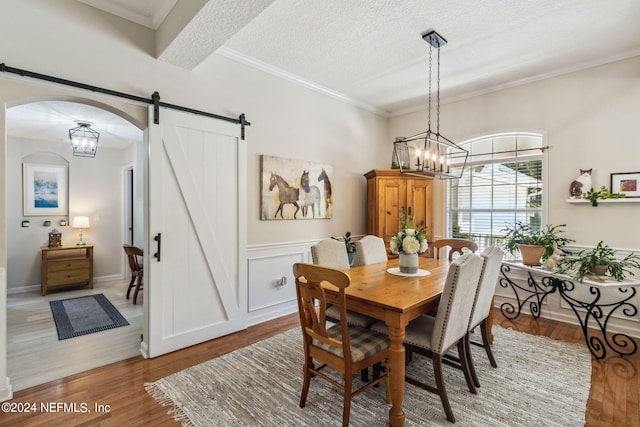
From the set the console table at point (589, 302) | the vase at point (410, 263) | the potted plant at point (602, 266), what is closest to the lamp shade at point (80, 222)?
the vase at point (410, 263)

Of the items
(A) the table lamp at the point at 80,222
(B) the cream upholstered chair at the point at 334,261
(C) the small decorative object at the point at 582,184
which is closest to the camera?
Result: (B) the cream upholstered chair at the point at 334,261

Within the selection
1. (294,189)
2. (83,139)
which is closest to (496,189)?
(294,189)

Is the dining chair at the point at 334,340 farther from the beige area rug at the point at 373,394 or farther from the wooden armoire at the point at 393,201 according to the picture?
the wooden armoire at the point at 393,201

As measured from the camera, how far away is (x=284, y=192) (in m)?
3.81

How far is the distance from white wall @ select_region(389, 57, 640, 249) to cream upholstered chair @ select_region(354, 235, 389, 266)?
2.20m

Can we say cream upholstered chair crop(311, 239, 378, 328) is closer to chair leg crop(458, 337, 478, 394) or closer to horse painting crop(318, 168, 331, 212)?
A: chair leg crop(458, 337, 478, 394)

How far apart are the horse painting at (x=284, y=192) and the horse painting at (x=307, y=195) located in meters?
0.09


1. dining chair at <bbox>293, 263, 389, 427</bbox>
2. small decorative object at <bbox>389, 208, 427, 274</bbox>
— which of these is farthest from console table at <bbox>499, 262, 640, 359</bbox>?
dining chair at <bbox>293, 263, 389, 427</bbox>

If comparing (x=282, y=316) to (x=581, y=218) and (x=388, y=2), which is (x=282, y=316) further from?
(x=581, y=218)

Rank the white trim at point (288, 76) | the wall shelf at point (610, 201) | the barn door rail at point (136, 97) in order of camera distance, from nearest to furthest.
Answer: the barn door rail at point (136, 97)
the wall shelf at point (610, 201)
the white trim at point (288, 76)

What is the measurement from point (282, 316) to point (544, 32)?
404 cm

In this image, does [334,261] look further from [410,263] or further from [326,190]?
[326,190]

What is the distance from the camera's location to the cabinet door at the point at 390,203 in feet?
14.6

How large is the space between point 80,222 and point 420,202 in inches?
226
